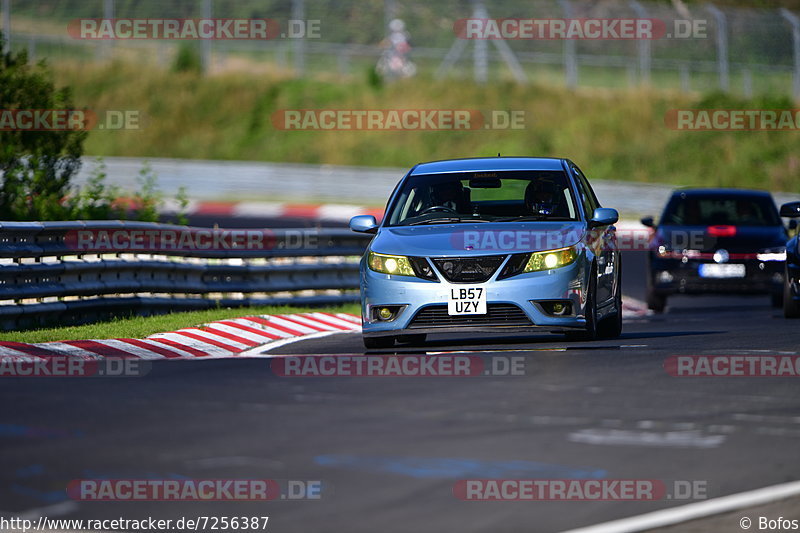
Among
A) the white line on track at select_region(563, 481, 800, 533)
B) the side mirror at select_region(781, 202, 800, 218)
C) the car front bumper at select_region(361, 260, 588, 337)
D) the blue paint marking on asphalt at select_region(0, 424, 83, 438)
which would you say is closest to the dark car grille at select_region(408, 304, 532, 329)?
the car front bumper at select_region(361, 260, 588, 337)

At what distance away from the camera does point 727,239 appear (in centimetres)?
1959

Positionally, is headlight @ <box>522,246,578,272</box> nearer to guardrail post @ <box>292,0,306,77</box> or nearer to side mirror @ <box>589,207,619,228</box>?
side mirror @ <box>589,207,619,228</box>

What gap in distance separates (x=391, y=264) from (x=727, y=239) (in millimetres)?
8542

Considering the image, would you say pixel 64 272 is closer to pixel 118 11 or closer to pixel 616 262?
pixel 616 262

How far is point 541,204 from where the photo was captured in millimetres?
13039

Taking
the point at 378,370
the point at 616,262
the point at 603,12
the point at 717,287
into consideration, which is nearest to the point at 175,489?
the point at 378,370

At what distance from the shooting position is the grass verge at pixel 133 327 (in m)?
13.5

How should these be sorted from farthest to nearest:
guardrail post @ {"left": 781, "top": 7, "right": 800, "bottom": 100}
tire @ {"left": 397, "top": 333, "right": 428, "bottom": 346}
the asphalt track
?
guardrail post @ {"left": 781, "top": 7, "right": 800, "bottom": 100} < tire @ {"left": 397, "top": 333, "right": 428, "bottom": 346} < the asphalt track

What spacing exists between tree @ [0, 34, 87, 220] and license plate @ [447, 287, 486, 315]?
8726 millimetres

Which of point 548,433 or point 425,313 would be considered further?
point 425,313

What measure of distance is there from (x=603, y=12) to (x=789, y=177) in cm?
737

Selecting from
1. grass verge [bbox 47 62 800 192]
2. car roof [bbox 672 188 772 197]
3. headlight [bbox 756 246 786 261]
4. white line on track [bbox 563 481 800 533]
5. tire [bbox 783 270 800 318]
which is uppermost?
grass verge [bbox 47 62 800 192]

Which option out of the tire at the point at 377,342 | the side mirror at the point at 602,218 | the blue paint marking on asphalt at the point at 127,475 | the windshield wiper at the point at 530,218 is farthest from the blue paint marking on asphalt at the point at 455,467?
→ the side mirror at the point at 602,218

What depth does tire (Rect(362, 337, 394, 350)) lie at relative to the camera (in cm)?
1255
